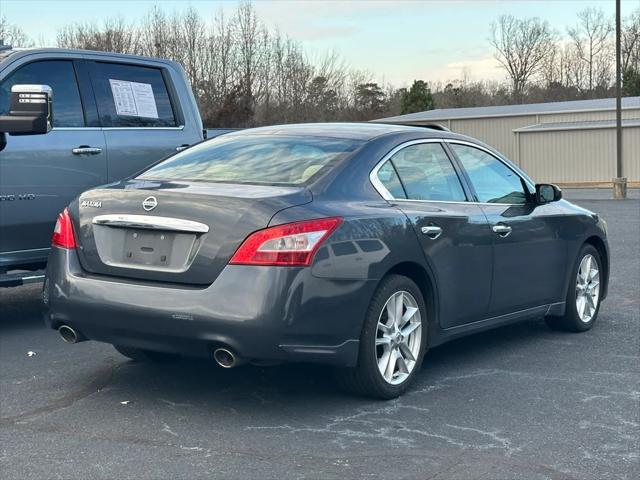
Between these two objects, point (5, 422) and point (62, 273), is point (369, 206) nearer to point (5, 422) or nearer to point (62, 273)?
point (62, 273)

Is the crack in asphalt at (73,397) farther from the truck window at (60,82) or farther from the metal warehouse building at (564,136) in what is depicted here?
the metal warehouse building at (564,136)

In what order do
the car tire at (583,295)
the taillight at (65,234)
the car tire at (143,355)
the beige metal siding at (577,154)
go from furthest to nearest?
the beige metal siding at (577,154) < the car tire at (583,295) < the car tire at (143,355) < the taillight at (65,234)

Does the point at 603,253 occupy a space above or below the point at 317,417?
above

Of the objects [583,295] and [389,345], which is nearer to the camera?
[389,345]

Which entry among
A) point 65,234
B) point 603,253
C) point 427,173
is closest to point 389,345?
point 427,173

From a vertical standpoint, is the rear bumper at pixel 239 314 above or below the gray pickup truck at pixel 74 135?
below

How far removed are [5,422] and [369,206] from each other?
2.29 m

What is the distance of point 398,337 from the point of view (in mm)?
5562

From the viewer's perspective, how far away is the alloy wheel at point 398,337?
5461mm

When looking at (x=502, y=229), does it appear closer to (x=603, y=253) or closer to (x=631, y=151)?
(x=603, y=253)

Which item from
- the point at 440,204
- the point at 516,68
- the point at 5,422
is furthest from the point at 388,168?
the point at 516,68

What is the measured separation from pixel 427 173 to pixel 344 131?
0.60 meters

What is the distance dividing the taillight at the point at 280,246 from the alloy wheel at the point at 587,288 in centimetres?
338

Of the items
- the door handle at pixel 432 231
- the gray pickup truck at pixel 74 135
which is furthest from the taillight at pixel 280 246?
the gray pickup truck at pixel 74 135
